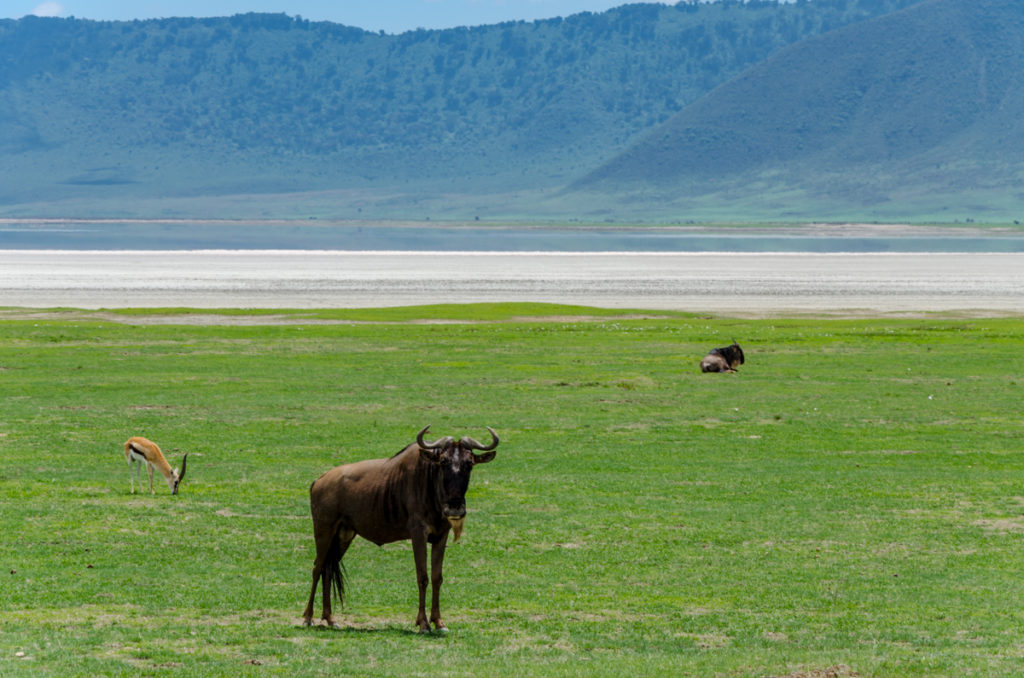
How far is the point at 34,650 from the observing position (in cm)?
1295

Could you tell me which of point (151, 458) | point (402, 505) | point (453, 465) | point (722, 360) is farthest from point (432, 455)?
point (722, 360)

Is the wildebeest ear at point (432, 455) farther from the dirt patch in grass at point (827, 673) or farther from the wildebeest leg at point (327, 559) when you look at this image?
the dirt patch in grass at point (827, 673)

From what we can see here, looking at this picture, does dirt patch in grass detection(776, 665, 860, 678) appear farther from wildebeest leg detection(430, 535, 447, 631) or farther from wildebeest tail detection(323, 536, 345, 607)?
wildebeest tail detection(323, 536, 345, 607)

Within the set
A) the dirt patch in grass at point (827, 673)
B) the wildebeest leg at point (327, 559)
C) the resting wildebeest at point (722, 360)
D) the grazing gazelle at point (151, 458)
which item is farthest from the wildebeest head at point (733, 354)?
the dirt patch in grass at point (827, 673)

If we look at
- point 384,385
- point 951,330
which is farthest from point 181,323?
point 951,330

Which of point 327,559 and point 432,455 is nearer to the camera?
point 432,455

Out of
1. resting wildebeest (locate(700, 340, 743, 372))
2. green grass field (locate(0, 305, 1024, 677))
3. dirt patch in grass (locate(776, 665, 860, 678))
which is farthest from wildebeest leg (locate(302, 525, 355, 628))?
resting wildebeest (locate(700, 340, 743, 372))

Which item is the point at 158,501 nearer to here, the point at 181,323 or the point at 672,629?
the point at 672,629

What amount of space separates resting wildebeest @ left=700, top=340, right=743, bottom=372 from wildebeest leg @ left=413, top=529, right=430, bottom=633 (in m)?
26.2

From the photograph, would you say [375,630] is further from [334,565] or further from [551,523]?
[551,523]

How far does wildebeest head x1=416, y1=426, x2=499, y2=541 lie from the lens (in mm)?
12945

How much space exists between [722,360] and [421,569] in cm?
2668

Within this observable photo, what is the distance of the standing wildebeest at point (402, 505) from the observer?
13062 millimetres

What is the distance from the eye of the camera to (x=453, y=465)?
12969 millimetres
